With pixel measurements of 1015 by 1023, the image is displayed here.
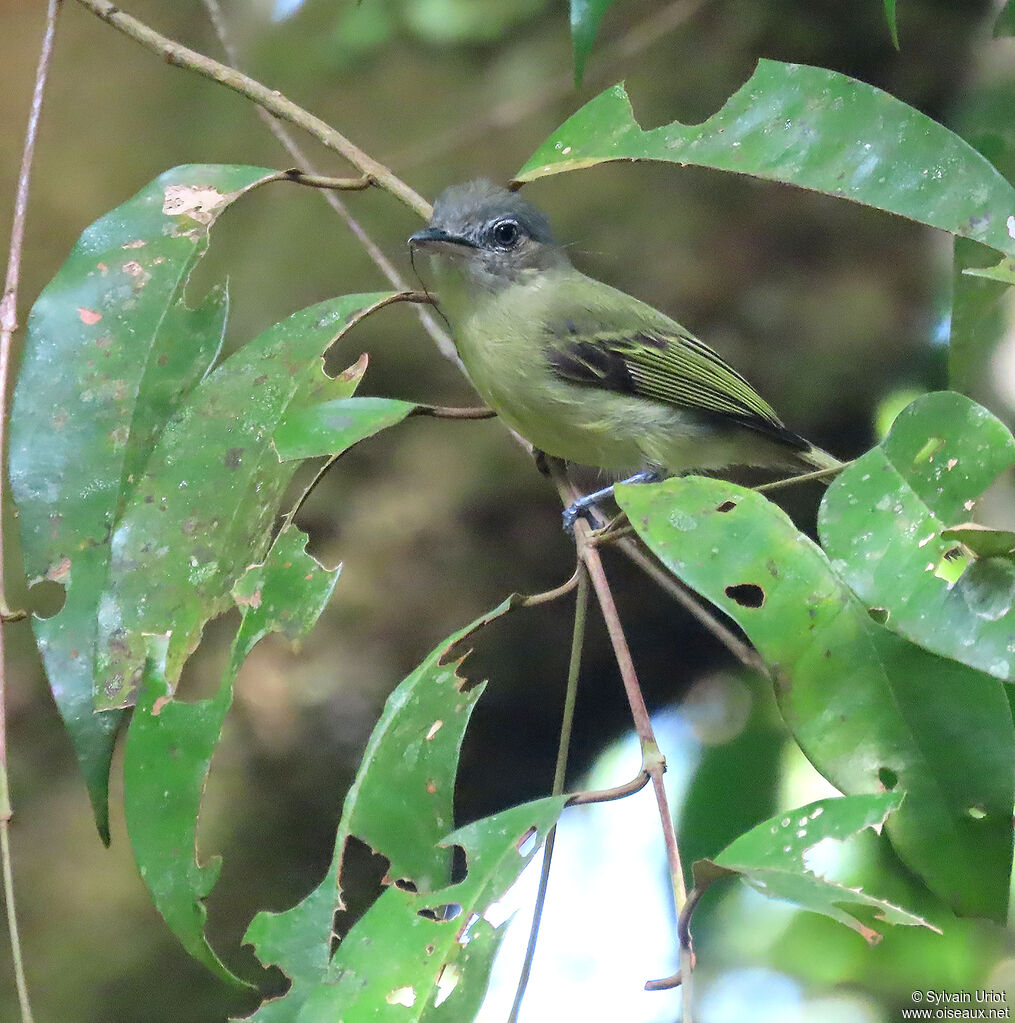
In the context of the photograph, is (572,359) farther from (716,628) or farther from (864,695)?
(864,695)

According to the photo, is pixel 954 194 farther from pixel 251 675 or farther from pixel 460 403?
pixel 251 675

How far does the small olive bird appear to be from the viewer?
7.26ft

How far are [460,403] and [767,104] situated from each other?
181 centimetres

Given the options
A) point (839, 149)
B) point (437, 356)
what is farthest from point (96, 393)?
point (437, 356)

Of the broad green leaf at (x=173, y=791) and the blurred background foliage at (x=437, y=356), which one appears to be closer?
the broad green leaf at (x=173, y=791)

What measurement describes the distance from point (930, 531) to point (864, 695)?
200mm

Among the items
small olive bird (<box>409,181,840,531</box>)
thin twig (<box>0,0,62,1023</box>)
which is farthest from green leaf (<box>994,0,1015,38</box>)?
thin twig (<box>0,0,62,1023</box>)

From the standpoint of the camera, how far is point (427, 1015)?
0.99 metres

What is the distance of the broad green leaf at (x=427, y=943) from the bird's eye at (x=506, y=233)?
1508 mm

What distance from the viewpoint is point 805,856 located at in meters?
0.97

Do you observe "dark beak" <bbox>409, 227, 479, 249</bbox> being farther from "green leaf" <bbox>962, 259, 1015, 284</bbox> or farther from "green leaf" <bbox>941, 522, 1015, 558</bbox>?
"green leaf" <bbox>941, 522, 1015, 558</bbox>

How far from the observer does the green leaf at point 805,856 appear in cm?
90

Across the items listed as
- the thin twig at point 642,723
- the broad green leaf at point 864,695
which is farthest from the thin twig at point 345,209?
the broad green leaf at point 864,695

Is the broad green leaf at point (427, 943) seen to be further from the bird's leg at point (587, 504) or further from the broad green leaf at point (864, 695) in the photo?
the bird's leg at point (587, 504)
